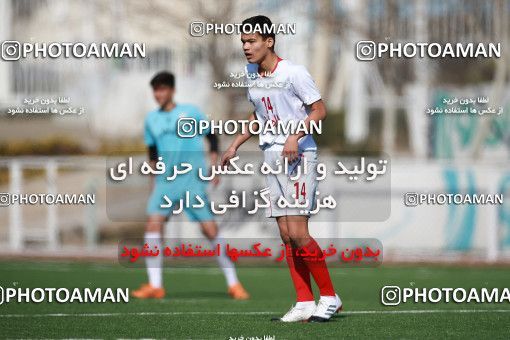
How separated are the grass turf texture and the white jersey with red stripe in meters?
1.39

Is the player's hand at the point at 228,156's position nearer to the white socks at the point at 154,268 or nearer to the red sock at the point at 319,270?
the red sock at the point at 319,270

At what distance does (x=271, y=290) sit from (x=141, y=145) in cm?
1075

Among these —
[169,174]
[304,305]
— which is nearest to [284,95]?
[304,305]

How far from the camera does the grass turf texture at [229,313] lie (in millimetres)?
9047

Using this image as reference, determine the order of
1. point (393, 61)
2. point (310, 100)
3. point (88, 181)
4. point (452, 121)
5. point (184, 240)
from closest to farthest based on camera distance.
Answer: point (310, 100) → point (184, 240) → point (88, 181) → point (393, 61) → point (452, 121)

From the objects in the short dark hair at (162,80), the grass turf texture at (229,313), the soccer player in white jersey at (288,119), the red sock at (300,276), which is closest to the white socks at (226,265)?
the grass turf texture at (229,313)

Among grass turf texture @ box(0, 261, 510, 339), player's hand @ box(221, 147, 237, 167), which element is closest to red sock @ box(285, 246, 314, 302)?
grass turf texture @ box(0, 261, 510, 339)

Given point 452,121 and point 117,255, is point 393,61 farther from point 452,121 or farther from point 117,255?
point 117,255

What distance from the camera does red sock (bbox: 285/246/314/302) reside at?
31.6ft

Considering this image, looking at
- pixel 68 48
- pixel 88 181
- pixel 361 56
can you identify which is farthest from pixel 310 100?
pixel 88 181

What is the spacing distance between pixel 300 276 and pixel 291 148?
3.66 feet

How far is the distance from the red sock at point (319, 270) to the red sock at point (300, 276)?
0.13 m

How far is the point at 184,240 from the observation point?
19.9m

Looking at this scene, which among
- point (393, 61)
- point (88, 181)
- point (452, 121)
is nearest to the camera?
point (88, 181)
